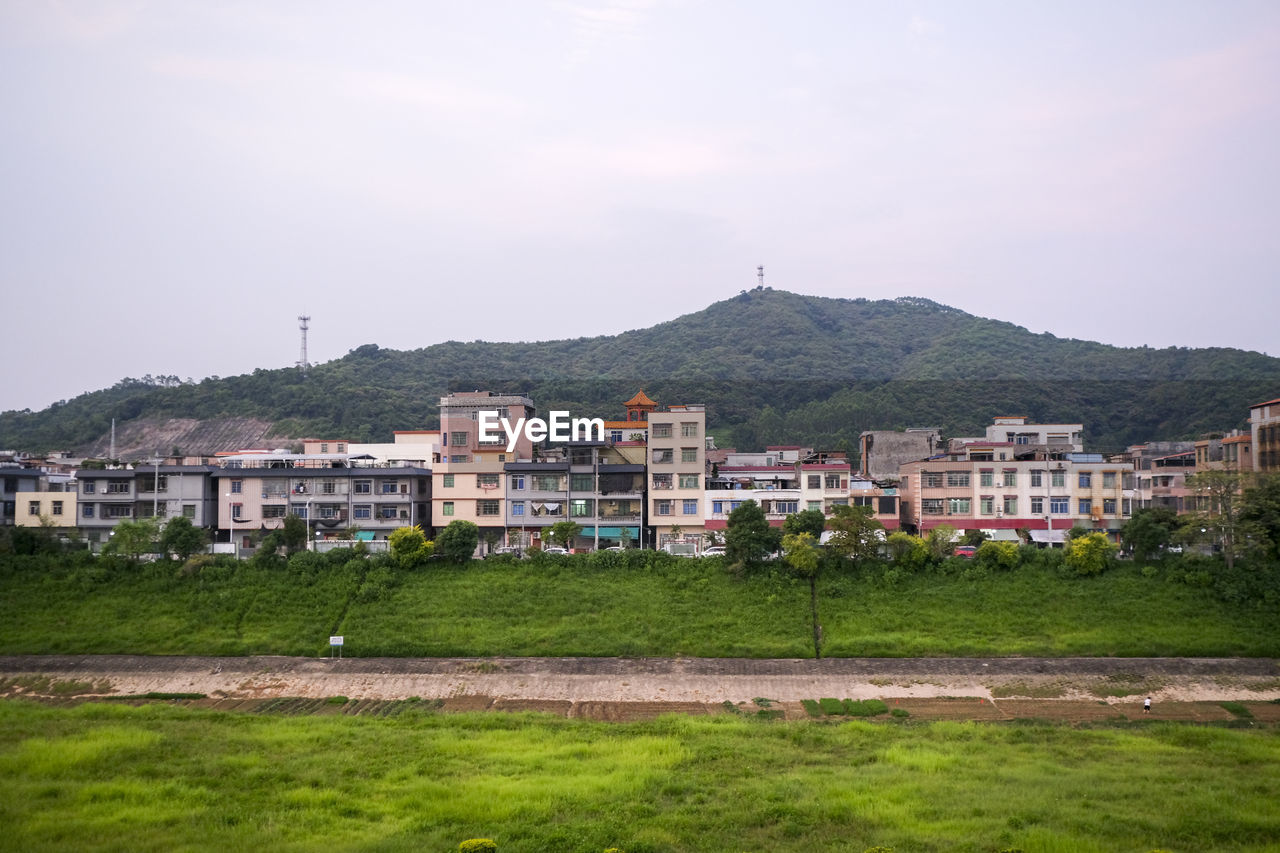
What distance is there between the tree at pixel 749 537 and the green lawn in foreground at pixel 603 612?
95cm

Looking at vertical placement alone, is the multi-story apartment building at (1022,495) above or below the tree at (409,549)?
above

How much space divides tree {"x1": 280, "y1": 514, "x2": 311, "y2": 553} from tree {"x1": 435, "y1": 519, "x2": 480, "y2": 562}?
7100 millimetres

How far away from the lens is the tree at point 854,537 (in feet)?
131

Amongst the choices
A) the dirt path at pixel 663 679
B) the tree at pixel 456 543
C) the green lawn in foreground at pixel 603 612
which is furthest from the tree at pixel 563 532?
the dirt path at pixel 663 679

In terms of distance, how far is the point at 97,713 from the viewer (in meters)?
28.6

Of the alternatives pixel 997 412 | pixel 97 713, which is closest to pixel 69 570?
pixel 97 713

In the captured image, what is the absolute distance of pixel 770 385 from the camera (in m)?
104

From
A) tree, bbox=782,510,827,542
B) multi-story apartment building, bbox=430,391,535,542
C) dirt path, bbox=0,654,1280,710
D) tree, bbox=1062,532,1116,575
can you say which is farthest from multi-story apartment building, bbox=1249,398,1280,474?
multi-story apartment building, bbox=430,391,535,542

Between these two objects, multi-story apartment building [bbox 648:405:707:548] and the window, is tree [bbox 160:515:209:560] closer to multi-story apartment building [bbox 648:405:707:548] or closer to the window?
the window

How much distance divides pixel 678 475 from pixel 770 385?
57.2 m

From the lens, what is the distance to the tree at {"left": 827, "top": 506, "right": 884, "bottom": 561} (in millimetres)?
39844

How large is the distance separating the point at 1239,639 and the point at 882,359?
344 ft

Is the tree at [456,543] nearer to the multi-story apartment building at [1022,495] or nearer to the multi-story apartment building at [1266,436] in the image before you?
the multi-story apartment building at [1022,495]

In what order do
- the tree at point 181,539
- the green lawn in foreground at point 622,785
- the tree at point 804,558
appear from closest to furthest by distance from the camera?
the green lawn in foreground at point 622,785 < the tree at point 804,558 < the tree at point 181,539
